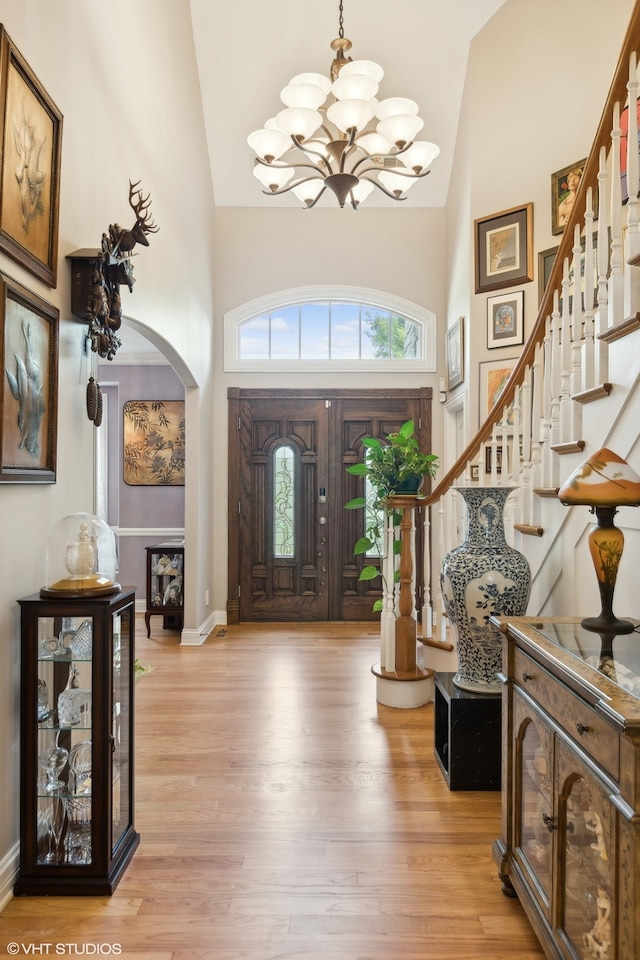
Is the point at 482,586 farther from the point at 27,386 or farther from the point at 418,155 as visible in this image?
the point at 418,155

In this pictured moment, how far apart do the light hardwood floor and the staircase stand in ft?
3.34

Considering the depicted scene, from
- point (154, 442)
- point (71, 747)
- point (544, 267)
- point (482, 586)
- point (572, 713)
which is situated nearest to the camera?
point (572, 713)

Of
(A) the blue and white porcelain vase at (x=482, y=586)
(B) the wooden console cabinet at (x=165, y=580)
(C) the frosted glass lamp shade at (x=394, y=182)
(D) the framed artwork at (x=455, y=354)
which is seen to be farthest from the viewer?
(B) the wooden console cabinet at (x=165, y=580)

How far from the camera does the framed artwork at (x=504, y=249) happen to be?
4.91 metres

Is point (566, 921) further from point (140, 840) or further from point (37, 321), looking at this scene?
point (37, 321)

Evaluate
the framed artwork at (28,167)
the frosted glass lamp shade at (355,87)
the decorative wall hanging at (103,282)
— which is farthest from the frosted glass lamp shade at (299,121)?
the framed artwork at (28,167)

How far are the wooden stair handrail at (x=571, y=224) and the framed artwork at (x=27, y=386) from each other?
2.09 m

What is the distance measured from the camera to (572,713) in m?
1.49

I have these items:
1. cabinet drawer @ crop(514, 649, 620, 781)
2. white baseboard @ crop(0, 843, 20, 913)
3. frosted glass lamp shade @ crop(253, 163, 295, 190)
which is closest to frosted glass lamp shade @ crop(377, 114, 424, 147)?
frosted glass lamp shade @ crop(253, 163, 295, 190)

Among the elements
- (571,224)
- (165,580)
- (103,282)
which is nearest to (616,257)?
(571,224)

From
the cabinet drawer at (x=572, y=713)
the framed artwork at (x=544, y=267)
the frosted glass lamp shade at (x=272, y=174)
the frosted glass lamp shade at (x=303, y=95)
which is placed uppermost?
the frosted glass lamp shade at (x=303, y=95)

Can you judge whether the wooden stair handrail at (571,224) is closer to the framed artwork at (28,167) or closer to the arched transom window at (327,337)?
the framed artwork at (28,167)

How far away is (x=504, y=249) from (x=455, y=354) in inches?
40.3

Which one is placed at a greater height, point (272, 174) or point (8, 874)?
point (272, 174)
